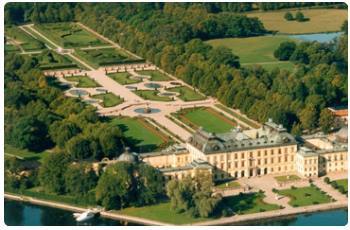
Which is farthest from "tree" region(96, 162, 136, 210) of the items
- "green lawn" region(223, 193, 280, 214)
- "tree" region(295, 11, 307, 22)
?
"tree" region(295, 11, 307, 22)

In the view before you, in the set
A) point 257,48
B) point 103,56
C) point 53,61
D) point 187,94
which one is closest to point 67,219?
point 187,94

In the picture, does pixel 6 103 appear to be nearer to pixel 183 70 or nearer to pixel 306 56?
pixel 183 70

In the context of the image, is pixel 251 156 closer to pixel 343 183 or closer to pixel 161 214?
pixel 343 183

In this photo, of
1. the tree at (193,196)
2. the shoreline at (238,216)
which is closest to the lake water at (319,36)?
the shoreline at (238,216)

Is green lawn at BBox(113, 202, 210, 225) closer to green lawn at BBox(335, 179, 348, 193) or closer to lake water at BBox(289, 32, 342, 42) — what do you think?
green lawn at BBox(335, 179, 348, 193)

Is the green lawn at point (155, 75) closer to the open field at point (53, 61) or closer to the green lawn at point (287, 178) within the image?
the open field at point (53, 61)

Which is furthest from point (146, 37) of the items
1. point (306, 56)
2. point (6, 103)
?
point (6, 103)
